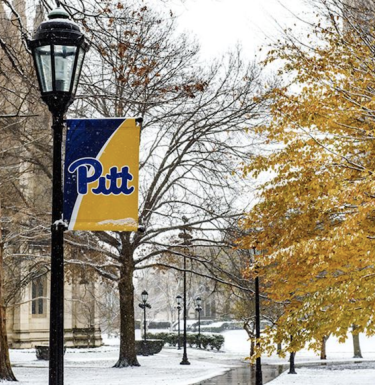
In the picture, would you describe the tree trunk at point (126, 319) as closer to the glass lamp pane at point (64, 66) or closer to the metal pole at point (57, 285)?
the metal pole at point (57, 285)

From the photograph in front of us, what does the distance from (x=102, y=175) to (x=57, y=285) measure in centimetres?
109

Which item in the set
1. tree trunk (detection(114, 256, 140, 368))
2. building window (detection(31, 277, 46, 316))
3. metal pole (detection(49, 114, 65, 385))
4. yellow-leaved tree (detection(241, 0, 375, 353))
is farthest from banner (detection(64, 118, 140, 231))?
building window (detection(31, 277, 46, 316))

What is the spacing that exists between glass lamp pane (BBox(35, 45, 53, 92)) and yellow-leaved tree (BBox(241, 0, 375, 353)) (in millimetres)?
6926

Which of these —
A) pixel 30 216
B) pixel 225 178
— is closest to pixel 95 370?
pixel 30 216

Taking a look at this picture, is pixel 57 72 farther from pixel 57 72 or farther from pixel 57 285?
pixel 57 285

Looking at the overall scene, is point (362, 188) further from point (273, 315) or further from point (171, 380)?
point (273, 315)

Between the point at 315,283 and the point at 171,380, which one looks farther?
the point at 171,380

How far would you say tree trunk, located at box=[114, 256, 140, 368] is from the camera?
89.8ft

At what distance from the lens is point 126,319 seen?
2759cm

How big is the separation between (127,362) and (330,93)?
1634 centimetres

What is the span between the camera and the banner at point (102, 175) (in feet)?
20.7

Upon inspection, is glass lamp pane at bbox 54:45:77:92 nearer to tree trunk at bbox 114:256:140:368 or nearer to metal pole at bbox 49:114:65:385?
metal pole at bbox 49:114:65:385

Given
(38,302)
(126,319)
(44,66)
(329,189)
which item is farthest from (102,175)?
(38,302)

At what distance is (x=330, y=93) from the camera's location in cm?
1495
